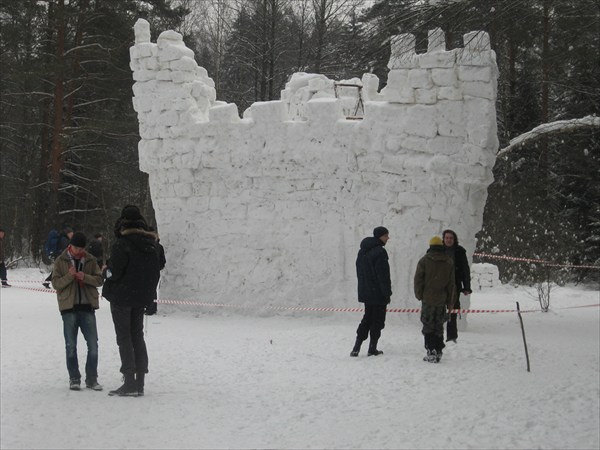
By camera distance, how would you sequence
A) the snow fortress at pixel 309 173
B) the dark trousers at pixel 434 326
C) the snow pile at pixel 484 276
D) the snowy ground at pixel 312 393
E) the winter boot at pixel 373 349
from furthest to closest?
the snow pile at pixel 484 276 < the snow fortress at pixel 309 173 < the winter boot at pixel 373 349 < the dark trousers at pixel 434 326 < the snowy ground at pixel 312 393

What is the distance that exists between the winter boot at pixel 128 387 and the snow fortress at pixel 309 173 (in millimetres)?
5185

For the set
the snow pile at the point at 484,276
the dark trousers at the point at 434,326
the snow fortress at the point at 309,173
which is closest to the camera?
the dark trousers at the point at 434,326

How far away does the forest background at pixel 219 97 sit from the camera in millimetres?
22500

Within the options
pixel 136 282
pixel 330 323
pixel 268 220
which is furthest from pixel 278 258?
pixel 136 282

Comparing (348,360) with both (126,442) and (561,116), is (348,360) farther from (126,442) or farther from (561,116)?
(561,116)

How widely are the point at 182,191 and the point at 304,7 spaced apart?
638 inches

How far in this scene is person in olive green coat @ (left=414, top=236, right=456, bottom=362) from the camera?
29.6 feet

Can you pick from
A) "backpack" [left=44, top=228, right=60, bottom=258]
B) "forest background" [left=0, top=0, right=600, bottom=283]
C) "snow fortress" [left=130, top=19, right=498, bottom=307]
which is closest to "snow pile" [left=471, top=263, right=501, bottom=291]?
"forest background" [left=0, top=0, right=600, bottom=283]

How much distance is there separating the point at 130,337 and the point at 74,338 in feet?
2.25

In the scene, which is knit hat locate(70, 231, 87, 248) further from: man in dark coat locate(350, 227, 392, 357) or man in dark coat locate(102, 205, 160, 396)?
man in dark coat locate(350, 227, 392, 357)

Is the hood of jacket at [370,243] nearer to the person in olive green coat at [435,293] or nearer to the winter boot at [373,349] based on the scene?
the person in olive green coat at [435,293]

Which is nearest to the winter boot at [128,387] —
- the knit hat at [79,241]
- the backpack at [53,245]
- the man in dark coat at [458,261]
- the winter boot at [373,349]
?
the knit hat at [79,241]

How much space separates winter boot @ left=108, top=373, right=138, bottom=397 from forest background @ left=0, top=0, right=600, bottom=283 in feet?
40.1

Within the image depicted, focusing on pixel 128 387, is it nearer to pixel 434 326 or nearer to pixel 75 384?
pixel 75 384
